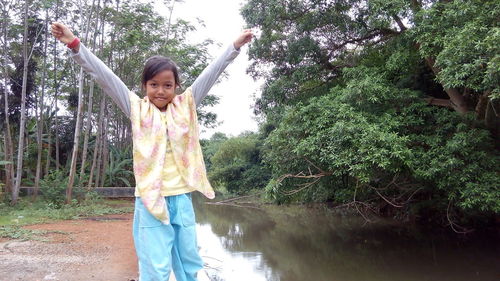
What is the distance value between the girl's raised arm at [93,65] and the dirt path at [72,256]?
327 centimetres

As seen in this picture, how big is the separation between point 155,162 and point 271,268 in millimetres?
6970

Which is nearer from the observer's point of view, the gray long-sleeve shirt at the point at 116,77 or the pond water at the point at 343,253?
the gray long-sleeve shirt at the point at 116,77

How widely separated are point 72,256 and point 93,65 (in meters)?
4.62

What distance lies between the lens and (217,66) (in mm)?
1946

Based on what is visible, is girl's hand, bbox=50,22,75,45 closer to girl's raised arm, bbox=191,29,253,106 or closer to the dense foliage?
girl's raised arm, bbox=191,29,253,106

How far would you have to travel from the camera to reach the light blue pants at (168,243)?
1.69 metres

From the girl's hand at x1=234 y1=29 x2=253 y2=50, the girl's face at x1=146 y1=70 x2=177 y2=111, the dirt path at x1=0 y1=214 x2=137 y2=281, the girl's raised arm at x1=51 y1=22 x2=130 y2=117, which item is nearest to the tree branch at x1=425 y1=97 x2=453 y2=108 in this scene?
the dirt path at x1=0 y1=214 x2=137 y2=281

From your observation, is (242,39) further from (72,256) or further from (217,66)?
(72,256)

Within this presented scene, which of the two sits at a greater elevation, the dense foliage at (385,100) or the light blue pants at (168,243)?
the dense foliage at (385,100)

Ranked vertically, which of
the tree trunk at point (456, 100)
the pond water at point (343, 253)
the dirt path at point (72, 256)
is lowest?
the pond water at point (343, 253)

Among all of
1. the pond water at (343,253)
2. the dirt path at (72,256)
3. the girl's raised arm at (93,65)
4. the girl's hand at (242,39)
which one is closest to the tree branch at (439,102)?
the pond water at (343,253)

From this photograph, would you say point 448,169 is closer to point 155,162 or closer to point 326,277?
point 326,277

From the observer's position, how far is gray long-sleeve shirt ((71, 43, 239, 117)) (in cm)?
173

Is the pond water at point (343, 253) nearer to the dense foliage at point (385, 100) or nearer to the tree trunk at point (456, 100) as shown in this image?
the dense foliage at point (385, 100)
